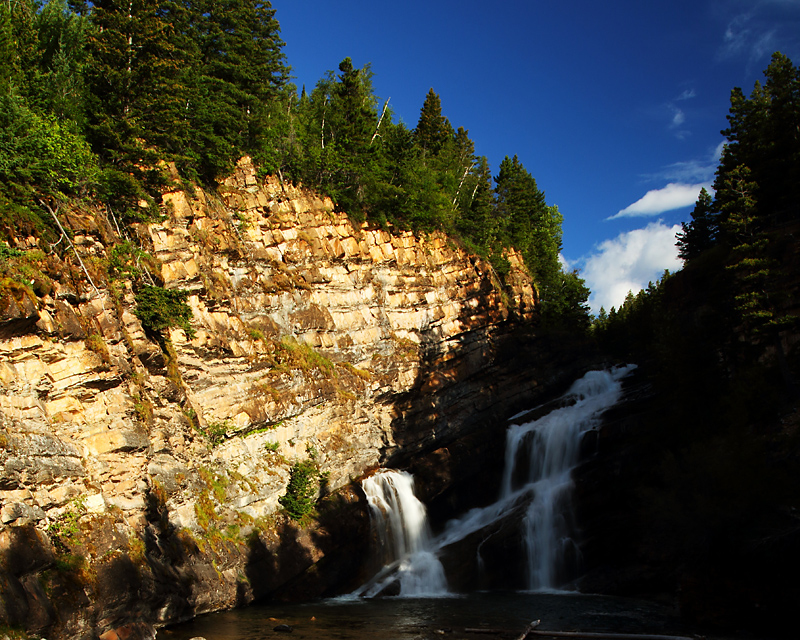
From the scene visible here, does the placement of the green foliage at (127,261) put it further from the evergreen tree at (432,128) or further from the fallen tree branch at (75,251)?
the evergreen tree at (432,128)

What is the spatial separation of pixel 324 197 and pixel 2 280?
23147mm

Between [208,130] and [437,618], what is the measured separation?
28636 mm

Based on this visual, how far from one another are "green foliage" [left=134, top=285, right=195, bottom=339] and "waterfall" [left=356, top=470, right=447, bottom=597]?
44.7 ft

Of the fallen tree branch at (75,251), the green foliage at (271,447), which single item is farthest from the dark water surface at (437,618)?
the fallen tree branch at (75,251)

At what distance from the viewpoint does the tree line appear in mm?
21375

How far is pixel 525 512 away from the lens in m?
27.9

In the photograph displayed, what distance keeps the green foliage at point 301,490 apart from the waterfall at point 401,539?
3.31 m

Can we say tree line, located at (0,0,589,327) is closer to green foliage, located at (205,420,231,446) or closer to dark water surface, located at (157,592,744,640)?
green foliage, located at (205,420,231,446)

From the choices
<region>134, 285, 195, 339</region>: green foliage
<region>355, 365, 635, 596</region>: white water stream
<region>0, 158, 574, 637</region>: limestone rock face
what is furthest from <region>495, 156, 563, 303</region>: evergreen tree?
<region>134, 285, 195, 339</region>: green foliage

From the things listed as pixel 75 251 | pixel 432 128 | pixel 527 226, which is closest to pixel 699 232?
pixel 527 226

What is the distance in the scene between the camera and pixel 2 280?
1548cm

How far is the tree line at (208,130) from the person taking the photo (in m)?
21.4

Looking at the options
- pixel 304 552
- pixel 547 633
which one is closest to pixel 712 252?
pixel 547 633

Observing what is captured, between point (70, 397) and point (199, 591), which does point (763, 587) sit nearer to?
point (199, 591)
